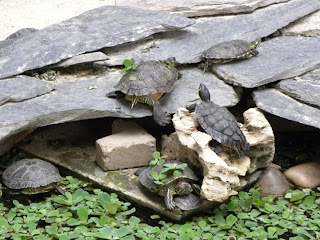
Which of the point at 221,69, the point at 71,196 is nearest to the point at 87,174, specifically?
the point at 71,196

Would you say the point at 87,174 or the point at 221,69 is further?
the point at 221,69

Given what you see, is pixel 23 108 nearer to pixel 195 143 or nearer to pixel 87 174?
pixel 87 174

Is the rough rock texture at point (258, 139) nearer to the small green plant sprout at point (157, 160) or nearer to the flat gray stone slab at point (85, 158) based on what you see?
the flat gray stone slab at point (85, 158)

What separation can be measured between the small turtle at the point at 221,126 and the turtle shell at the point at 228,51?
3.08ft

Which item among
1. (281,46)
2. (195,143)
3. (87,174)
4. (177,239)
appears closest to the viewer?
(177,239)

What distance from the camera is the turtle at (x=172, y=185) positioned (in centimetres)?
569

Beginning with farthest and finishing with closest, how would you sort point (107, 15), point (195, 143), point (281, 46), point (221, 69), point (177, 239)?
point (107, 15) < point (281, 46) < point (221, 69) < point (195, 143) < point (177, 239)

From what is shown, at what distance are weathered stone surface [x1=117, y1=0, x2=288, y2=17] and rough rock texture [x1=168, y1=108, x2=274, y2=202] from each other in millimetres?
2230

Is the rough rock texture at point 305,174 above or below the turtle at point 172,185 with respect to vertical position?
below

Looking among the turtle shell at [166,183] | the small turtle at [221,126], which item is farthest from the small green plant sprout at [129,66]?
the turtle shell at [166,183]

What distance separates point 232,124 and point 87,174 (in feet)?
4.69

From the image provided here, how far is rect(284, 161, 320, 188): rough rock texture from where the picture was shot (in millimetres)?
6188

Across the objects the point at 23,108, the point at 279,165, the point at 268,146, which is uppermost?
the point at 23,108

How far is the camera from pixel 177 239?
532 centimetres
